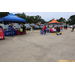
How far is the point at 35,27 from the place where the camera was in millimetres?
20438

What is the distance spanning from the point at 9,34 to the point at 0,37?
2.64m

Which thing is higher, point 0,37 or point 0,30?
point 0,30

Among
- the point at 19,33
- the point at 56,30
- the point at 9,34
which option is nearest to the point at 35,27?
the point at 56,30

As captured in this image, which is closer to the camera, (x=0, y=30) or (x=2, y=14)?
(x=0, y=30)
